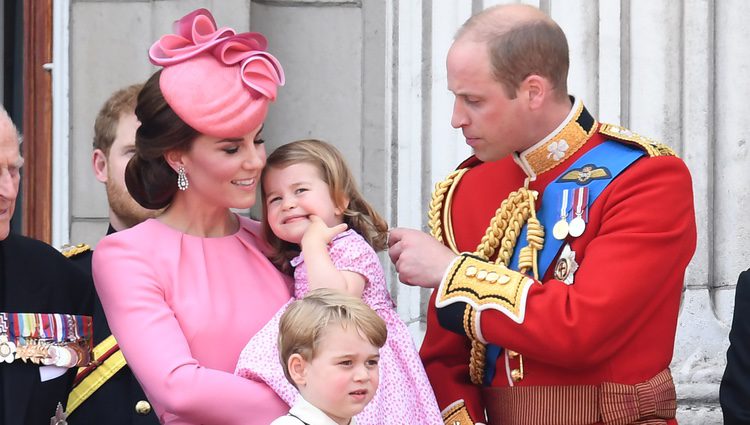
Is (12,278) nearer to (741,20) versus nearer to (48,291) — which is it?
(48,291)

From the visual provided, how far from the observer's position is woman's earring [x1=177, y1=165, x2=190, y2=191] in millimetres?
3900

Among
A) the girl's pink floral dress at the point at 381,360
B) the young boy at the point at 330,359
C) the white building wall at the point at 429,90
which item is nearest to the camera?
the young boy at the point at 330,359

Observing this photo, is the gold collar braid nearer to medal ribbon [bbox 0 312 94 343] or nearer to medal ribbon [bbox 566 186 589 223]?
medal ribbon [bbox 566 186 589 223]

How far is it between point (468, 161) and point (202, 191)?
0.78 meters

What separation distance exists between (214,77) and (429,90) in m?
1.60

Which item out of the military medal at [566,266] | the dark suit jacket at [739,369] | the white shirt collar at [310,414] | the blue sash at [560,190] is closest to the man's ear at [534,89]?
the blue sash at [560,190]

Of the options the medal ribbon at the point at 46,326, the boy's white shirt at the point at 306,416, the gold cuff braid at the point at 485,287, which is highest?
the gold cuff braid at the point at 485,287

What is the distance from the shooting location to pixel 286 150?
405cm

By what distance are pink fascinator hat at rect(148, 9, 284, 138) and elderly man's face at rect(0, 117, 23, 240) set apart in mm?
388

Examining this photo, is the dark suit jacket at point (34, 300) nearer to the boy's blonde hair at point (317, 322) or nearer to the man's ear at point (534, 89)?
the boy's blonde hair at point (317, 322)

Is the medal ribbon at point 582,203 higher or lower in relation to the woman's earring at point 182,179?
lower

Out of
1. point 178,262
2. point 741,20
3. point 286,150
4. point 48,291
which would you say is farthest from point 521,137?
point 741,20

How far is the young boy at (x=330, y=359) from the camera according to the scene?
11.3 ft

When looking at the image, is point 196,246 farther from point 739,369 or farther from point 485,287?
point 739,369
